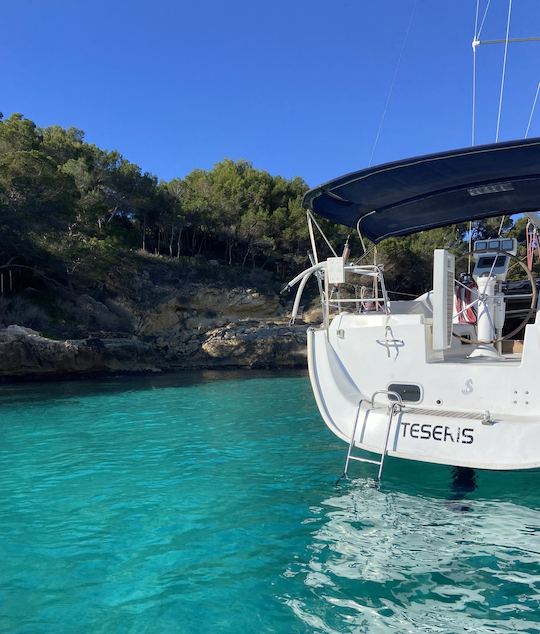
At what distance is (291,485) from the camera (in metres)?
5.74

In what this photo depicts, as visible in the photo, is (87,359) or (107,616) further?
(87,359)

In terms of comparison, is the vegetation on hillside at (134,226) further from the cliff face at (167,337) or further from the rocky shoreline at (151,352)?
the rocky shoreline at (151,352)

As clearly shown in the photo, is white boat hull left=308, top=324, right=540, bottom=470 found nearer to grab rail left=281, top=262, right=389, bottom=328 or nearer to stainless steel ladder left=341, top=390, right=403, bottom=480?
stainless steel ladder left=341, top=390, right=403, bottom=480

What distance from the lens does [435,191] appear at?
663 centimetres

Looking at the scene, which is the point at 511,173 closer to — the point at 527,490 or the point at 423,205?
the point at 423,205

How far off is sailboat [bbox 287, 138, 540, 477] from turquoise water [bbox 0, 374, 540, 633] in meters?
0.63

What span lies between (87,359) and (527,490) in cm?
1870

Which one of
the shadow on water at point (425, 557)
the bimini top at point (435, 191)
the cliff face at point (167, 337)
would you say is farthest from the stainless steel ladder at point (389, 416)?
the cliff face at point (167, 337)

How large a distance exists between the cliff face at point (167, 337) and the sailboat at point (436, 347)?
1596 centimetres

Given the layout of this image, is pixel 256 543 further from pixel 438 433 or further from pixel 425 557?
pixel 438 433

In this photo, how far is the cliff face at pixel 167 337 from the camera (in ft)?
64.6

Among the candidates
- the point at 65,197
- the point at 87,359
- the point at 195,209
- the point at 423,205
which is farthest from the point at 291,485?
the point at 195,209

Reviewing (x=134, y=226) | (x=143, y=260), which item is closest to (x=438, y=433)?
(x=143, y=260)

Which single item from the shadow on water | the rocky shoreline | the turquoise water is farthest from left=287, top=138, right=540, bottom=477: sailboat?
the rocky shoreline
